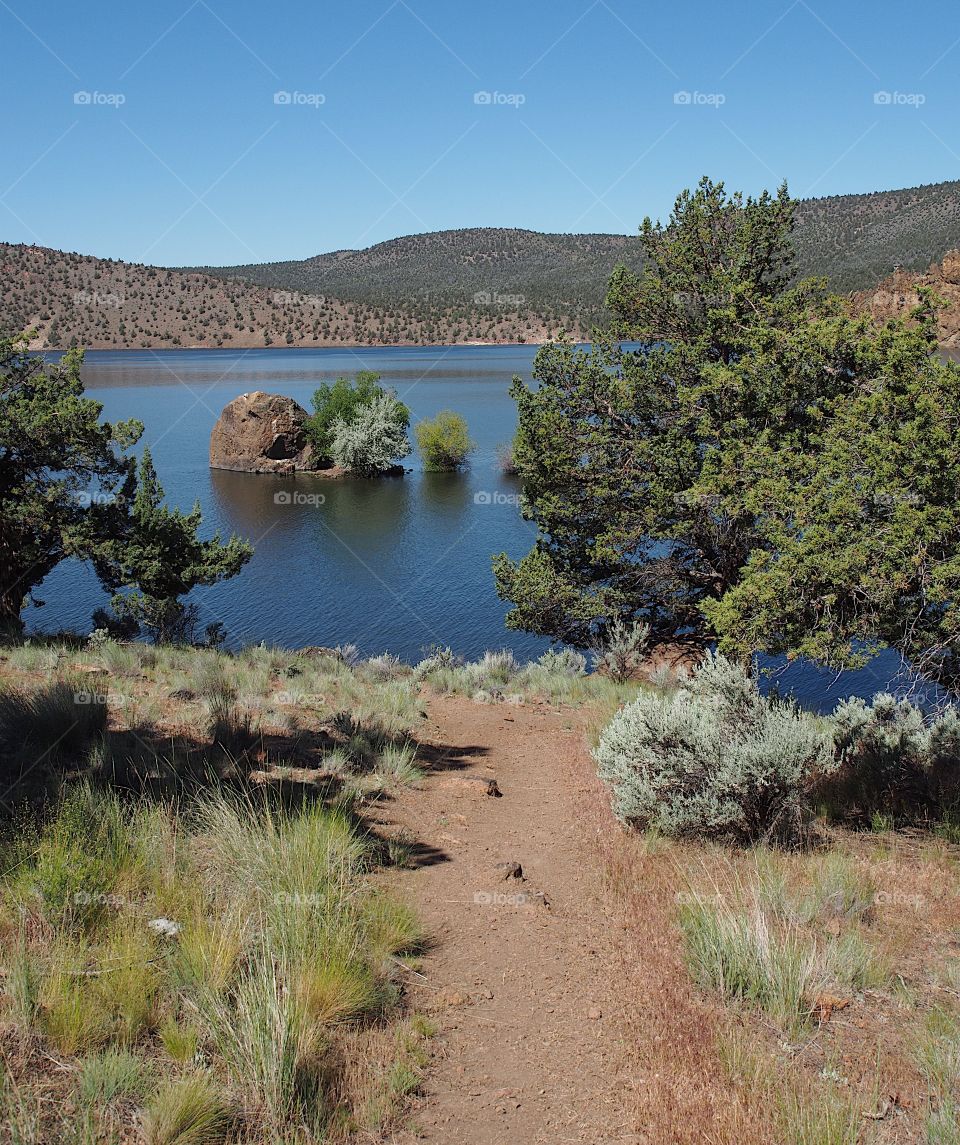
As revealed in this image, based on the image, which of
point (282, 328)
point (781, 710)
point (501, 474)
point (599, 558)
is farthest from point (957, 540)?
point (282, 328)

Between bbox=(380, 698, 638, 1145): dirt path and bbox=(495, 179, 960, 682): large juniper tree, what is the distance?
→ 11.1 ft

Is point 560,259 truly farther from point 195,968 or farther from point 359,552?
point 195,968

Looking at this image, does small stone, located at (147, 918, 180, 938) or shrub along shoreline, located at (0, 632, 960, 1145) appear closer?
shrub along shoreline, located at (0, 632, 960, 1145)

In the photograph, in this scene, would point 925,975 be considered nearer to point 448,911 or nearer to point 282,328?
point 448,911

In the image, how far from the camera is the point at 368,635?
2542cm

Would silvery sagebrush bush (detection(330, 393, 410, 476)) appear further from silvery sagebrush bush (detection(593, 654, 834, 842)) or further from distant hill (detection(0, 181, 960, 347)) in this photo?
distant hill (detection(0, 181, 960, 347))

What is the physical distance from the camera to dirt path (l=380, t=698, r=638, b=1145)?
351 centimetres

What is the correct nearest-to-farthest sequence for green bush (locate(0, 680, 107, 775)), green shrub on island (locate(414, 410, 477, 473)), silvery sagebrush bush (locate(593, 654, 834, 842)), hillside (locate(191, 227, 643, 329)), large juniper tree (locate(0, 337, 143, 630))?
green bush (locate(0, 680, 107, 775)) → silvery sagebrush bush (locate(593, 654, 834, 842)) → large juniper tree (locate(0, 337, 143, 630)) → green shrub on island (locate(414, 410, 477, 473)) → hillside (locate(191, 227, 643, 329))

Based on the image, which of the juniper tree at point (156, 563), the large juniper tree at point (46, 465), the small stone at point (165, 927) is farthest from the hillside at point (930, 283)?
the small stone at point (165, 927)

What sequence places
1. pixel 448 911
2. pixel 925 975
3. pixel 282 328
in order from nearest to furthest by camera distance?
pixel 925 975, pixel 448 911, pixel 282 328

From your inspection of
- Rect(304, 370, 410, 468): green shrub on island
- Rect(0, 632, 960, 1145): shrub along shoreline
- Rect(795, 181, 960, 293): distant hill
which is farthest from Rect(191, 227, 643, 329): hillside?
Rect(0, 632, 960, 1145): shrub along shoreline

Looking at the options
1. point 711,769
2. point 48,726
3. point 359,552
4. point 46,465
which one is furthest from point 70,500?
point 359,552

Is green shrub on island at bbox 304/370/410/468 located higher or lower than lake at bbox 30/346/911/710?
higher

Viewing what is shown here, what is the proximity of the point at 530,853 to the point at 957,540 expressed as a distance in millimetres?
5466
